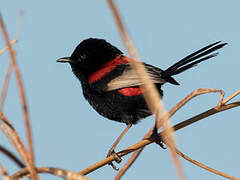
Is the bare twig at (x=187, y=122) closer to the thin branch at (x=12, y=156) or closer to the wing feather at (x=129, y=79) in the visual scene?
the thin branch at (x=12, y=156)

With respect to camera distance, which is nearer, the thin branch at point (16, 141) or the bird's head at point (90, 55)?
the thin branch at point (16, 141)

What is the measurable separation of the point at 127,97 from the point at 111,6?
141 inches

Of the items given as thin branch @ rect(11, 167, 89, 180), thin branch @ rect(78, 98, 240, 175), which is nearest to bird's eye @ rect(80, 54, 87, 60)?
thin branch @ rect(78, 98, 240, 175)

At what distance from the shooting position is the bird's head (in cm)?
545

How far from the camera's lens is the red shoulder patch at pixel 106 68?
5.04 metres

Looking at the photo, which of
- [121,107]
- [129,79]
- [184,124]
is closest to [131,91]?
[129,79]

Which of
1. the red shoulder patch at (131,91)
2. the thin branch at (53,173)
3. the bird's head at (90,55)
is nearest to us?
the thin branch at (53,173)

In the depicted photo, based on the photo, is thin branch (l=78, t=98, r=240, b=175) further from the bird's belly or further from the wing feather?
the bird's belly

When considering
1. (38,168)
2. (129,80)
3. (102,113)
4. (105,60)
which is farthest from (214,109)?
(105,60)

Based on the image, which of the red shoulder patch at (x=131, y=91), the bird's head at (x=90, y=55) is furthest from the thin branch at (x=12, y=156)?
the bird's head at (x=90, y=55)

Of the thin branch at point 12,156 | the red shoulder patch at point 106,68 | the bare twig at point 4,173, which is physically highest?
the red shoulder patch at point 106,68

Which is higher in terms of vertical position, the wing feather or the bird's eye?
the bird's eye

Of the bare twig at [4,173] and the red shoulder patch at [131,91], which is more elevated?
the bare twig at [4,173]

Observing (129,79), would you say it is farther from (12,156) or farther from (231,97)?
(12,156)
